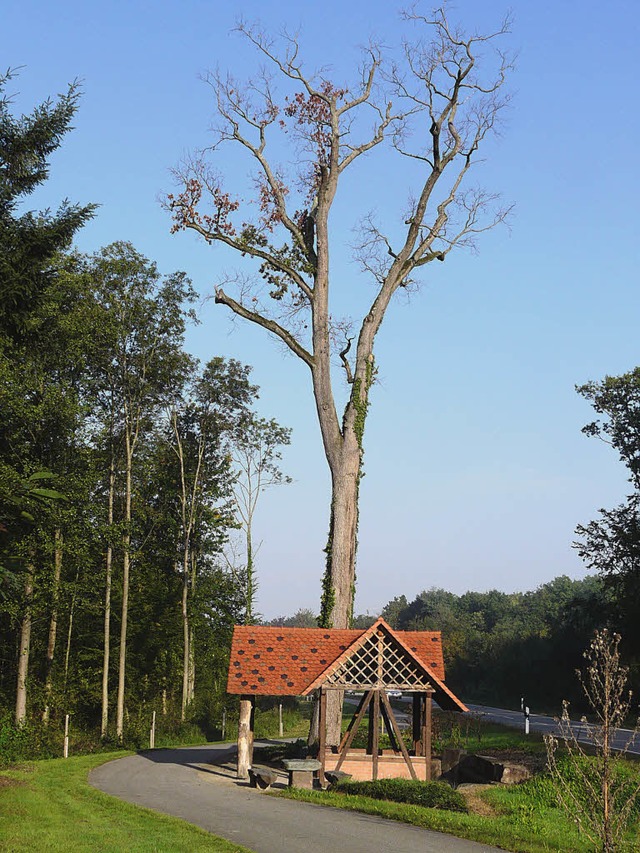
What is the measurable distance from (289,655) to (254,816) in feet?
22.0

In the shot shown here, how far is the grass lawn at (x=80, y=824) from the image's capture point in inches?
508

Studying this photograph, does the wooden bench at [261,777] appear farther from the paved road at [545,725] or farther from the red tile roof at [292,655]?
the paved road at [545,725]

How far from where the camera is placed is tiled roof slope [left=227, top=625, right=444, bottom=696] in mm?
21750

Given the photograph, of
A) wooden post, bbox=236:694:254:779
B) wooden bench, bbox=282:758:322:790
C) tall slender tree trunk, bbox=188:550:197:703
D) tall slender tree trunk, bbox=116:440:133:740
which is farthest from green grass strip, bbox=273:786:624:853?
tall slender tree trunk, bbox=188:550:197:703

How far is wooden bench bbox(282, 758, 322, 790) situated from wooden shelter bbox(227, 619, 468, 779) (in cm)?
37

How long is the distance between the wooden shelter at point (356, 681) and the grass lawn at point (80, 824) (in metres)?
4.34

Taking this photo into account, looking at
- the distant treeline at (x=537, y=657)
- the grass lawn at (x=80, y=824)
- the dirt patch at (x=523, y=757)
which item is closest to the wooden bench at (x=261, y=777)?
the grass lawn at (x=80, y=824)

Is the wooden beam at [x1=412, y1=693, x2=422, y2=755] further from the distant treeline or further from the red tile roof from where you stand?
the distant treeline

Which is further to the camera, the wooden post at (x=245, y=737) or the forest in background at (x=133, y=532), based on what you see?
the forest in background at (x=133, y=532)

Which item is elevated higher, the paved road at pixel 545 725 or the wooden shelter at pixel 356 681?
the wooden shelter at pixel 356 681

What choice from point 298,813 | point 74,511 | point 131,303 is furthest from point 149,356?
point 298,813

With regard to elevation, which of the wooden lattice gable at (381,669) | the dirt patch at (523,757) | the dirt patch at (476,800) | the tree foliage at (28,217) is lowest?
the dirt patch at (523,757)

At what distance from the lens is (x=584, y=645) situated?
154ft

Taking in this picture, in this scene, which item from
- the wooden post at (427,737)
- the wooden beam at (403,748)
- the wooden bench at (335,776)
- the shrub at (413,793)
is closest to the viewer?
the shrub at (413,793)
